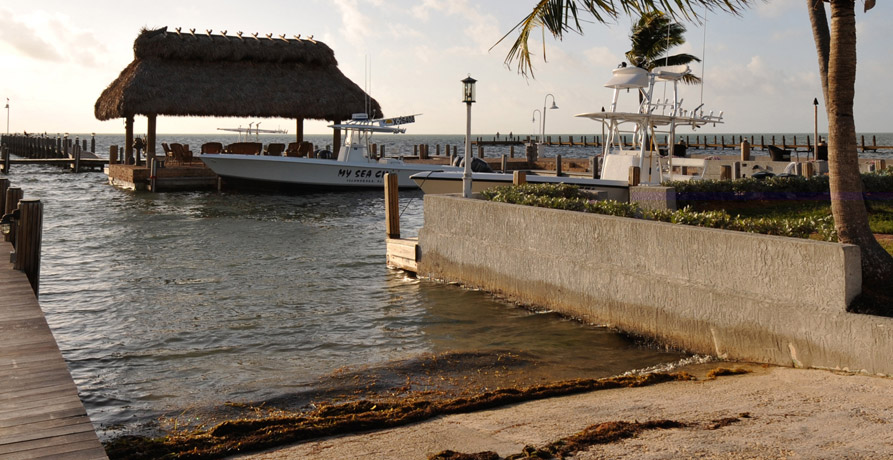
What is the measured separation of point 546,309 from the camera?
1041 centimetres

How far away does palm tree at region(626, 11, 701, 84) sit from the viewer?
85.5 ft

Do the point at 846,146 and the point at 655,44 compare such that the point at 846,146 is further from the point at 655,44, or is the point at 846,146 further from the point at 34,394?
the point at 655,44

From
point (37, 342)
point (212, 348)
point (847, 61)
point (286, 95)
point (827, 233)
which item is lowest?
point (212, 348)

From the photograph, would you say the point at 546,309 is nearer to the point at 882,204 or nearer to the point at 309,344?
the point at 309,344

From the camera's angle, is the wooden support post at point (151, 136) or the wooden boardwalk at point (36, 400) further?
the wooden support post at point (151, 136)

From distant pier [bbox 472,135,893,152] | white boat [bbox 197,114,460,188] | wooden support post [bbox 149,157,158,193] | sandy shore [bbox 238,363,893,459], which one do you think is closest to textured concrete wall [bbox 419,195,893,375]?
sandy shore [bbox 238,363,893,459]

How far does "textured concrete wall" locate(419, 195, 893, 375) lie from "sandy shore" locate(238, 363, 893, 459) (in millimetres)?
523

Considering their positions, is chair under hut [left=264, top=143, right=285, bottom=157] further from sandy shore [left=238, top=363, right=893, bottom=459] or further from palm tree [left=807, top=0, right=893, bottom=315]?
sandy shore [left=238, top=363, right=893, bottom=459]

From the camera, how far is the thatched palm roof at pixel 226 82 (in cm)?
3325

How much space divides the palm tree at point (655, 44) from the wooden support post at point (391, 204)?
14.3m

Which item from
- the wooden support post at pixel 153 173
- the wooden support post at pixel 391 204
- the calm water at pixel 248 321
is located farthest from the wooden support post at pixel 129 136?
the wooden support post at pixel 391 204

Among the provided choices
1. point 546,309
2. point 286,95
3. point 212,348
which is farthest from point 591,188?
point 286,95

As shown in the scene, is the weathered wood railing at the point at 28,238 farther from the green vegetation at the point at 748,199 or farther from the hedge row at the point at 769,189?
the hedge row at the point at 769,189

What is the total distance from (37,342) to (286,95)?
1164 inches
